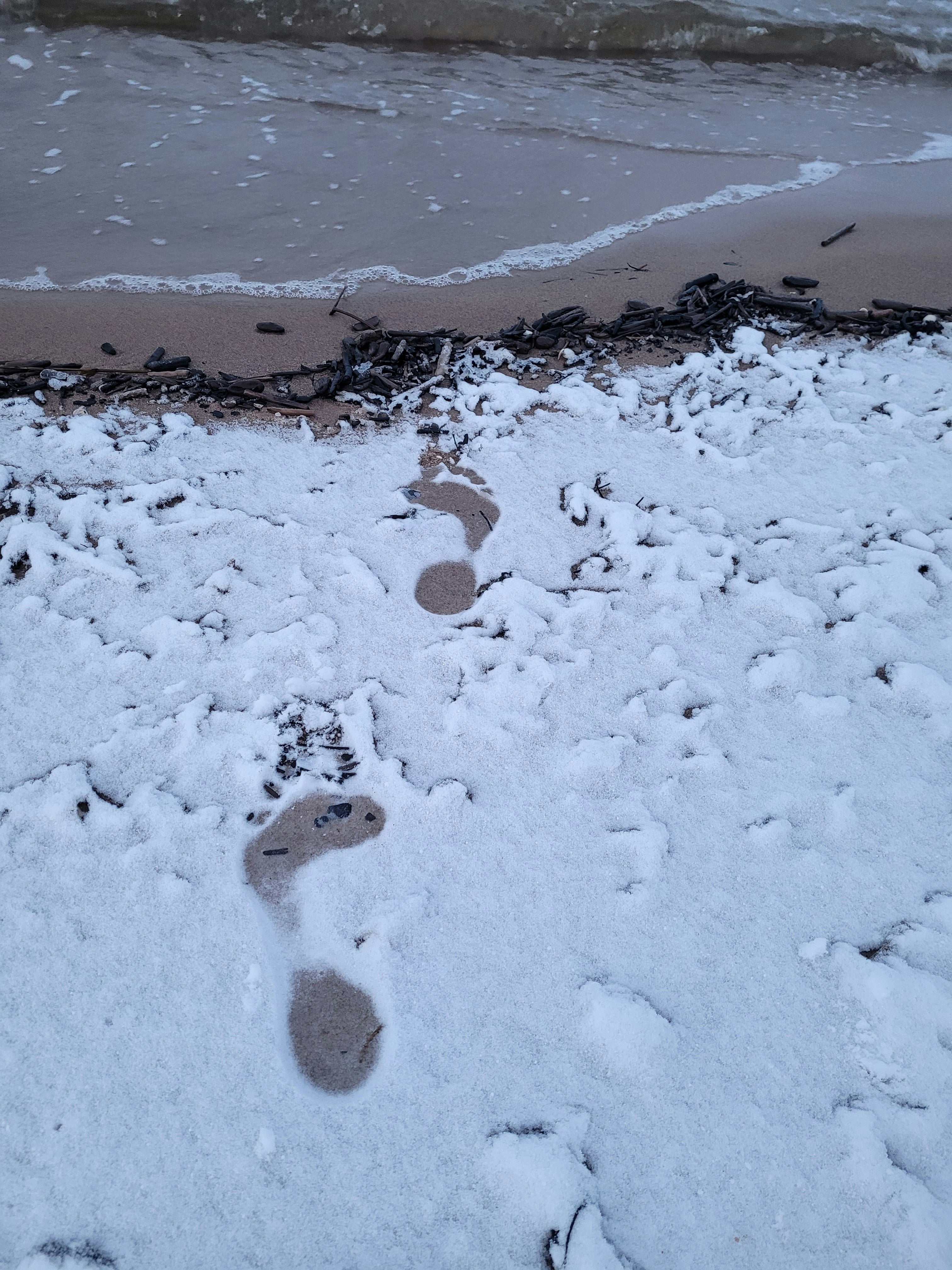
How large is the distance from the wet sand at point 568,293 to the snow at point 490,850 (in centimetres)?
68

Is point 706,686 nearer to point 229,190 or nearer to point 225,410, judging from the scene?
point 225,410

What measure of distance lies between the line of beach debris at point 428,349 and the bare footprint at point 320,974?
168 cm

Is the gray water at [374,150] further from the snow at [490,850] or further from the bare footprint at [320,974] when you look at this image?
the bare footprint at [320,974]

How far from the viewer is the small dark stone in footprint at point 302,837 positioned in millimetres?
1722

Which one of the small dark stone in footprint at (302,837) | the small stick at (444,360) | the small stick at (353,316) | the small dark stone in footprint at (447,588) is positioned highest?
the small stick at (353,316)

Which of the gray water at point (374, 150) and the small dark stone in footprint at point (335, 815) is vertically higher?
the gray water at point (374, 150)

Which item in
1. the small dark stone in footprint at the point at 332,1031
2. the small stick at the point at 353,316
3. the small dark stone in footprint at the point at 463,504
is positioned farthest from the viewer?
the small stick at the point at 353,316

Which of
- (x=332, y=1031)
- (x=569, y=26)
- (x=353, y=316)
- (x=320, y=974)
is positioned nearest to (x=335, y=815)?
(x=320, y=974)

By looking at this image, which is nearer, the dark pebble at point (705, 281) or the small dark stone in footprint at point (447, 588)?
the small dark stone in footprint at point (447, 588)

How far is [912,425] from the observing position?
2.97m

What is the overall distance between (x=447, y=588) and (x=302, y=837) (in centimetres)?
90

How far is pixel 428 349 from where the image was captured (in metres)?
3.34

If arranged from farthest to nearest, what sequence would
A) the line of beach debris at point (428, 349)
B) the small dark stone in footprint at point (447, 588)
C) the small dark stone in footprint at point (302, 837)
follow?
the line of beach debris at point (428, 349) → the small dark stone in footprint at point (447, 588) → the small dark stone in footprint at point (302, 837)

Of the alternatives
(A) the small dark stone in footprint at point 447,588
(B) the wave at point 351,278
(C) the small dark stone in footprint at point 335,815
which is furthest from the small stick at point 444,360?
(C) the small dark stone in footprint at point 335,815
